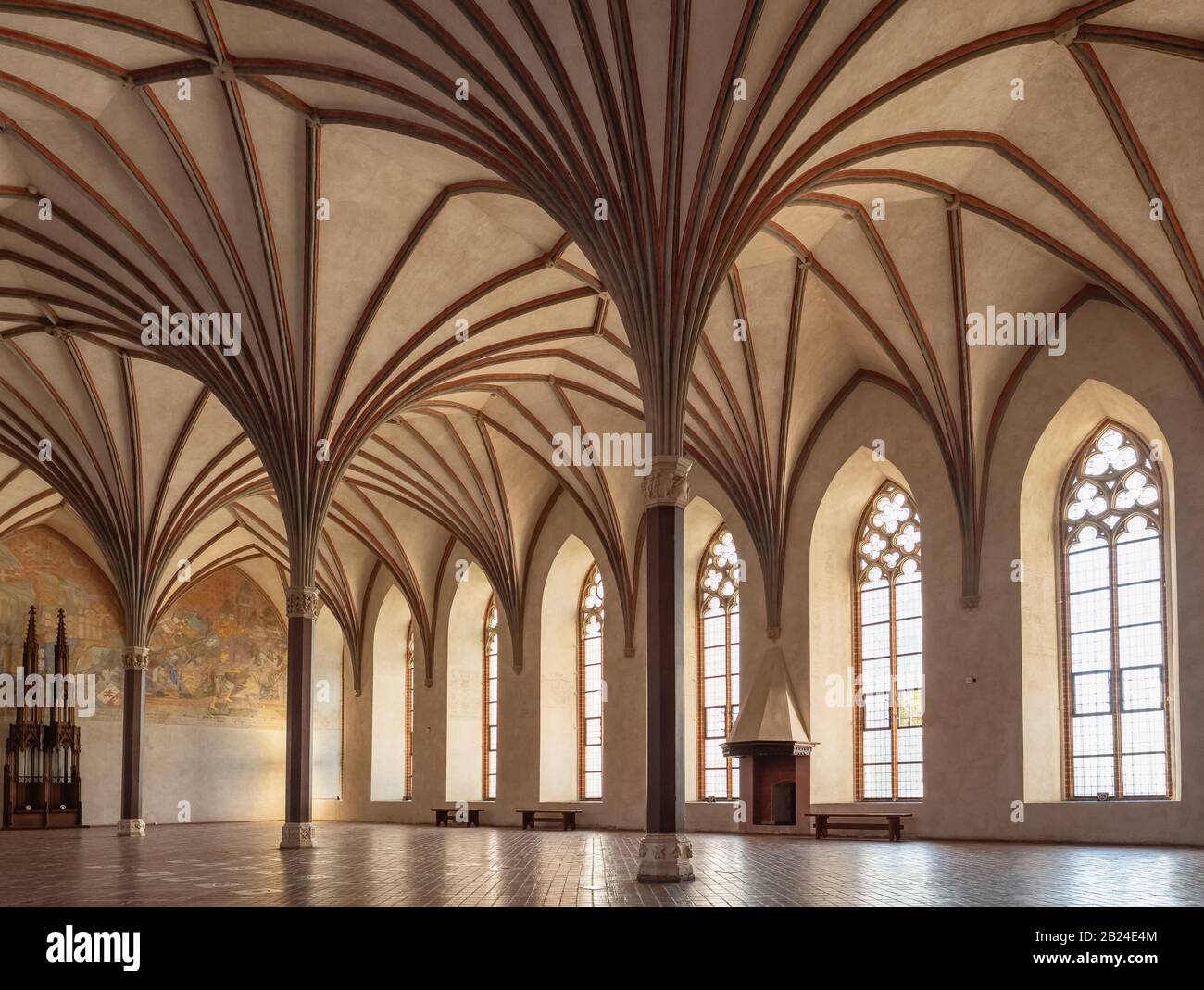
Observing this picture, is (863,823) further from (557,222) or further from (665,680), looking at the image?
(557,222)

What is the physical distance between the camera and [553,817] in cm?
3428

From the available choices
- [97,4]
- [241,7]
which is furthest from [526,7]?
[97,4]

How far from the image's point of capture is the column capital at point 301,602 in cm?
2433

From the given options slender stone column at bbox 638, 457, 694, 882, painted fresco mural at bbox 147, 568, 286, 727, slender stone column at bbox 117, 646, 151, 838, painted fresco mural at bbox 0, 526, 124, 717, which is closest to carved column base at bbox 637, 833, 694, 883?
slender stone column at bbox 638, 457, 694, 882

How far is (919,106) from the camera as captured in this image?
18562 millimetres

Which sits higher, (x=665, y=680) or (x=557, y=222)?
(x=557, y=222)

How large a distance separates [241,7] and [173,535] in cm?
1791

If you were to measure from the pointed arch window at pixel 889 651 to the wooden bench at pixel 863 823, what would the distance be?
1.40m

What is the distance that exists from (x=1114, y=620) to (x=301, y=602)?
15.6m

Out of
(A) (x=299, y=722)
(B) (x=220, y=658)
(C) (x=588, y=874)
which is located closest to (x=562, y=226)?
(C) (x=588, y=874)

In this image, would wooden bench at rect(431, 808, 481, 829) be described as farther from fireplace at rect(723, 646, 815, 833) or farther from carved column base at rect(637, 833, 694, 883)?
carved column base at rect(637, 833, 694, 883)

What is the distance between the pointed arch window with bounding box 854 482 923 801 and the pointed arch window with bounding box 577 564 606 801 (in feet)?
31.3

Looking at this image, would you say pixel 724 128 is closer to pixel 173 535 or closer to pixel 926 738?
pixel 926 738

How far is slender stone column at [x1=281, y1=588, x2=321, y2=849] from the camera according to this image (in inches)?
904
